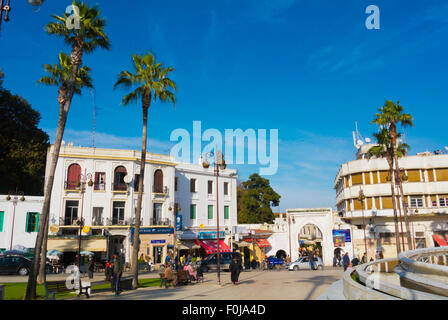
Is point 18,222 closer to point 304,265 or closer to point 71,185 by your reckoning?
point 71,185

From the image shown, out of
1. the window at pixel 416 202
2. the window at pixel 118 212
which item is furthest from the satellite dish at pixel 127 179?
the window at pixel 416 202

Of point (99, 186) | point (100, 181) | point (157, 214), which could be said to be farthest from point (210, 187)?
point (99, 186)

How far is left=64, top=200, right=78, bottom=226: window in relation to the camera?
33562 mm

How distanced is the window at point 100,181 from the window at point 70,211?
2.45 metres

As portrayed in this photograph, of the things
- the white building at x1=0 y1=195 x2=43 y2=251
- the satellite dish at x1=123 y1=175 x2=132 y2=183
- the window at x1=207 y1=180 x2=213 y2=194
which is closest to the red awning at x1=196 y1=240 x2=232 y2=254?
the window at x1=207 y1=180 x2=213 y2=194

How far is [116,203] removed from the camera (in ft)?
117

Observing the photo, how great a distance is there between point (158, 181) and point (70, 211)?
9.23m

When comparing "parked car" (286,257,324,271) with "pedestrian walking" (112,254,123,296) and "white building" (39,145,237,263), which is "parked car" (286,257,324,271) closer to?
"white building" (39,145,237,263)

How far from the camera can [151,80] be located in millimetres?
20656

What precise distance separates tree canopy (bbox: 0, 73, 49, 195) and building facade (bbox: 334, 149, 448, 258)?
37685 millimetres

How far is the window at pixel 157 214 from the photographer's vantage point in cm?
3722
